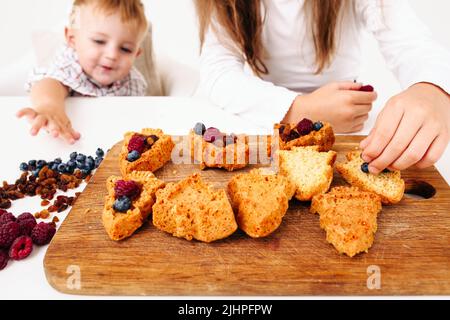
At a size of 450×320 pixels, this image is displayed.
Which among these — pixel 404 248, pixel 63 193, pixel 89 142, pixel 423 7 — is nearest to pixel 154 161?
pixel 63 193

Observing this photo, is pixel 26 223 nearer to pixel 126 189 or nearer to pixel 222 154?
pixel 126 189

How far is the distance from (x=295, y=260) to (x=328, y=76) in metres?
1.33

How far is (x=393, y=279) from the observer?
0.96m

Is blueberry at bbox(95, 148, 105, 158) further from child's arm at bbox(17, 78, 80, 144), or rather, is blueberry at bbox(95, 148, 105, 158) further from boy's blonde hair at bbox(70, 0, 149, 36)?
boy's blonde hair at bbox(70, 0, 149, 36)

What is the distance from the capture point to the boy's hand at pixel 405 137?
1.23 meters

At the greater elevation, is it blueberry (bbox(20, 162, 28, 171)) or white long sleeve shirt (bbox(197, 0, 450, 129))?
white long sleeve shirt (bbox(197, 0, 450, 129))

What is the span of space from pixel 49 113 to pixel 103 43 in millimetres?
557

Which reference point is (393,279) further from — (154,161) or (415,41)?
(415,41)

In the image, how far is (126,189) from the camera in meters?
1.16

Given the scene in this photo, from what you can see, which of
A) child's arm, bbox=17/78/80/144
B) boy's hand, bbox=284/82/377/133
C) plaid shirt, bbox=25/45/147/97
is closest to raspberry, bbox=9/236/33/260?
child's arm, bbox=17/78/80/144

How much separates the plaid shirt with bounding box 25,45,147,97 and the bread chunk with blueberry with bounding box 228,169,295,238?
1317 mm

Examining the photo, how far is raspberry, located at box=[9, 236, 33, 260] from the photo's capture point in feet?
3.50

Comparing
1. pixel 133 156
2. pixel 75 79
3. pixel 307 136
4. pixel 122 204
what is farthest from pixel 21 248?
pixel 75 79

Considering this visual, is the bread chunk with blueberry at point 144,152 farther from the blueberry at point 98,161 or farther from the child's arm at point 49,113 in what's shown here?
the child's arm at point 49,113
